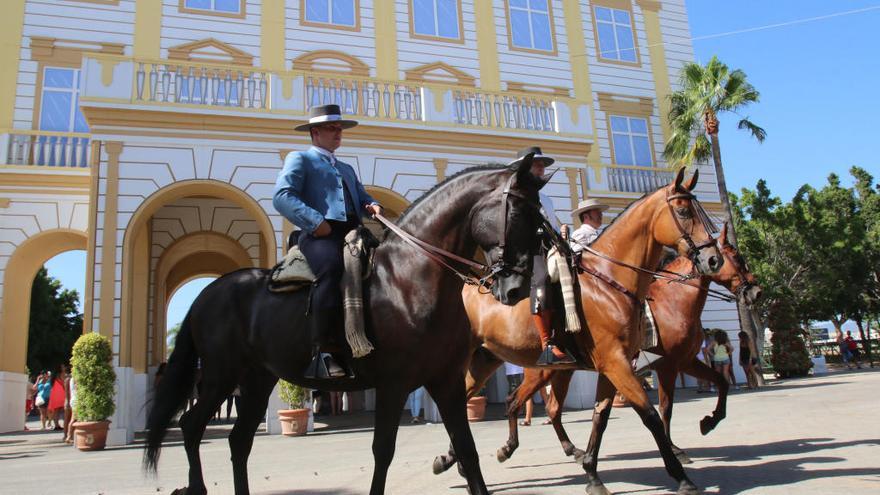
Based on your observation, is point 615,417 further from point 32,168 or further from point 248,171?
point 32,168

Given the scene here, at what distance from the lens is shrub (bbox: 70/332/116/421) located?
10.3 meters

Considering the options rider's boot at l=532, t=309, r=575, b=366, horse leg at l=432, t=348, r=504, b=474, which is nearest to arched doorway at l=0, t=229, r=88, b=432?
horse leg at l=432, t=348, r=504, b=474

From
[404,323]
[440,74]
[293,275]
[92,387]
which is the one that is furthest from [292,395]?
[440,74]

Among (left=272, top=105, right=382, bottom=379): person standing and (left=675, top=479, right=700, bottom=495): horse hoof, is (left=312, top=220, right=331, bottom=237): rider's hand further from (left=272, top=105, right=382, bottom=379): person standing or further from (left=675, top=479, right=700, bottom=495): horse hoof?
(left=675, top=479, right=700, bottom=495): horse hoof

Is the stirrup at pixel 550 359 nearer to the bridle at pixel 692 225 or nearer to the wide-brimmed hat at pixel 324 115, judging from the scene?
the bridle at pixel 692 225

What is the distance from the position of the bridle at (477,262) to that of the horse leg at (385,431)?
800 millimetres

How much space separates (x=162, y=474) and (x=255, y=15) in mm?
14360

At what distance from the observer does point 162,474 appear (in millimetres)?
6867

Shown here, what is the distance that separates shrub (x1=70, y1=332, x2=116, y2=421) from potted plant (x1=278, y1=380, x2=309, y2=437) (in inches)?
113

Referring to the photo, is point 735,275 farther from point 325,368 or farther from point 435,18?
point 435,18

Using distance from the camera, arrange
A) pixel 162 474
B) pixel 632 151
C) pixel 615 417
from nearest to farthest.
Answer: pixel 162 474
pixel 615 417
pixel 632 151

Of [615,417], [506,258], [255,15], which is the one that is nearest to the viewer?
[506,258]

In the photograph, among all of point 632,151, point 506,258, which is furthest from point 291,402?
point 632,151

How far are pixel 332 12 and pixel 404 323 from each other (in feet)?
55.7
